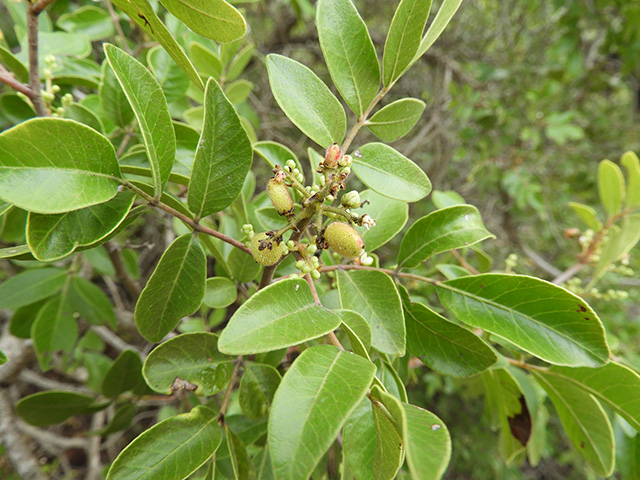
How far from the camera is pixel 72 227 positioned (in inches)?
24.2

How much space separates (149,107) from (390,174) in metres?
0.44

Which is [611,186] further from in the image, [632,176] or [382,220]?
[382,220]

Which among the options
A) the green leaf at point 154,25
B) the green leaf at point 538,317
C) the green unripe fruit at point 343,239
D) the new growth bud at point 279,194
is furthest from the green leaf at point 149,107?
the green leaf at point 538,317

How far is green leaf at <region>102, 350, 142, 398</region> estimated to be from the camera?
1.10 m

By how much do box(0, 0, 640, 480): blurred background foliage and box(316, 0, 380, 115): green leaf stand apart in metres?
2.06

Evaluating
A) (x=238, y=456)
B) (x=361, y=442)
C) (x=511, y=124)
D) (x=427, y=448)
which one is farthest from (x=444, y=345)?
(x=511, y=124)

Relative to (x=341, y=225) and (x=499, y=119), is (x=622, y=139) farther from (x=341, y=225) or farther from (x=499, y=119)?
(x=341, y=225)

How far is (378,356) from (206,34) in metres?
0.67

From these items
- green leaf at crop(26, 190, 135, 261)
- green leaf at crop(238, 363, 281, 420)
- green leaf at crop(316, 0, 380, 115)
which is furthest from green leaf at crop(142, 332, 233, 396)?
green leaf at crop(316, 0, 380, 115)

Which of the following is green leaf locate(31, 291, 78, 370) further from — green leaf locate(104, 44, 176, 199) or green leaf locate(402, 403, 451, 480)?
green leaf locate(402, 403, 451, 480)

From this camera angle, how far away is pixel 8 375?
1.83 metres

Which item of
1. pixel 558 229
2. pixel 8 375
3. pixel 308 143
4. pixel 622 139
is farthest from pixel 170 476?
pixel 622 139

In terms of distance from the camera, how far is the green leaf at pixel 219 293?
897 millimetres

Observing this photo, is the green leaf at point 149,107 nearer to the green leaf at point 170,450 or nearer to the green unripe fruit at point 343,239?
the green unripe fruit at point 343,239
